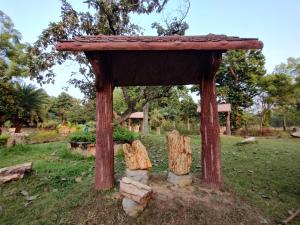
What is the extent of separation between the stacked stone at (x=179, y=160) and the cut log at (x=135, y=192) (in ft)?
2.70

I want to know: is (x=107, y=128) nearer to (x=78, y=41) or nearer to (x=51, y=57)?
(x=78, y=41)

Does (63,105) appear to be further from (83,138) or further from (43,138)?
(83,138)

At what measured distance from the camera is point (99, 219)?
3609 mm

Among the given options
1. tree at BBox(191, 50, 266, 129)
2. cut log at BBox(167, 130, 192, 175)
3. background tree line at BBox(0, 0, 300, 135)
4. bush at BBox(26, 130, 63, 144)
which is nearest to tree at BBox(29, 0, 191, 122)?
background tree line at BBox(0, 0, 300, 135)

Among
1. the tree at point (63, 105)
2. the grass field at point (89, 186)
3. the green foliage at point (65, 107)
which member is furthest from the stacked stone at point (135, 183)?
the tree at point (63, 105)

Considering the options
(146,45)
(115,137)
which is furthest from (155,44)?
(115,137)

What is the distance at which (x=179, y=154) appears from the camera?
448 centimetres

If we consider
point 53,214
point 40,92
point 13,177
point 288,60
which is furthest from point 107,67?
point 288,60

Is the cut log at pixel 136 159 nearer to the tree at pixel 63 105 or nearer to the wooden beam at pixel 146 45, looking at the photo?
the wooden beam at pixel 146 45

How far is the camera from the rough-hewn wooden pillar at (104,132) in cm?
435

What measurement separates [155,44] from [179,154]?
6.65 feet

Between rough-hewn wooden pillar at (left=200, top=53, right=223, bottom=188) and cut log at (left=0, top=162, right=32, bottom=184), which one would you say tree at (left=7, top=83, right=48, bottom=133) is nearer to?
cut log at (left=0, top=162, right=32, bottom=184)

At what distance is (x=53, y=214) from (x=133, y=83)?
2.98 meters

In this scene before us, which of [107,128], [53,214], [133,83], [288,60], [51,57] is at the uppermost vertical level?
[288,60]
